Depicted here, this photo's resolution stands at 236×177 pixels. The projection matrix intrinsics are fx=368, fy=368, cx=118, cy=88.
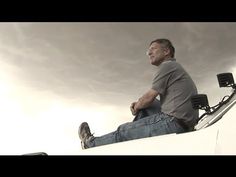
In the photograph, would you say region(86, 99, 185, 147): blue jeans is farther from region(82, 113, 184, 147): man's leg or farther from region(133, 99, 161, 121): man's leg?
region(133, 99, 161, 121): man's leg

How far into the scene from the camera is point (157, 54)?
3463 millimetres

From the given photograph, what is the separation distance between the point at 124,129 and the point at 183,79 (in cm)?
69

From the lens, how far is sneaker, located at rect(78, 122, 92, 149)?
3.38 metres

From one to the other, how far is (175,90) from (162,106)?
180mm

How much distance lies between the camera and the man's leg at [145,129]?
285 cm

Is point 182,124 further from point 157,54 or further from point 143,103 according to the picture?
point 157,54

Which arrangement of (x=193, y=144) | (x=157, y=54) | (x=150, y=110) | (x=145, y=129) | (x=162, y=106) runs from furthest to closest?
(x=157, y=54) → (x=150, y=110) → (x=162, y=106) → (x=145, y=129) → (x=193, y=144)

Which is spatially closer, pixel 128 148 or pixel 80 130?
pixel 128 148

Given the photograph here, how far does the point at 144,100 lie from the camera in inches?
126

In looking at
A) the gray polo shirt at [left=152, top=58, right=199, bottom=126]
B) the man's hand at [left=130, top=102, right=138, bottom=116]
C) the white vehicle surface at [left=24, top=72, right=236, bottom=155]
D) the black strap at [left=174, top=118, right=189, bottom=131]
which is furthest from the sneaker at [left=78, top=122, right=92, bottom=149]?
the white vehicle surface at [left=24, top=72, right=236, bottom=155]

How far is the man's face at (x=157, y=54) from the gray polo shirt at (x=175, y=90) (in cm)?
18

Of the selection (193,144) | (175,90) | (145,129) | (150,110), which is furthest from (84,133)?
(193,144)
